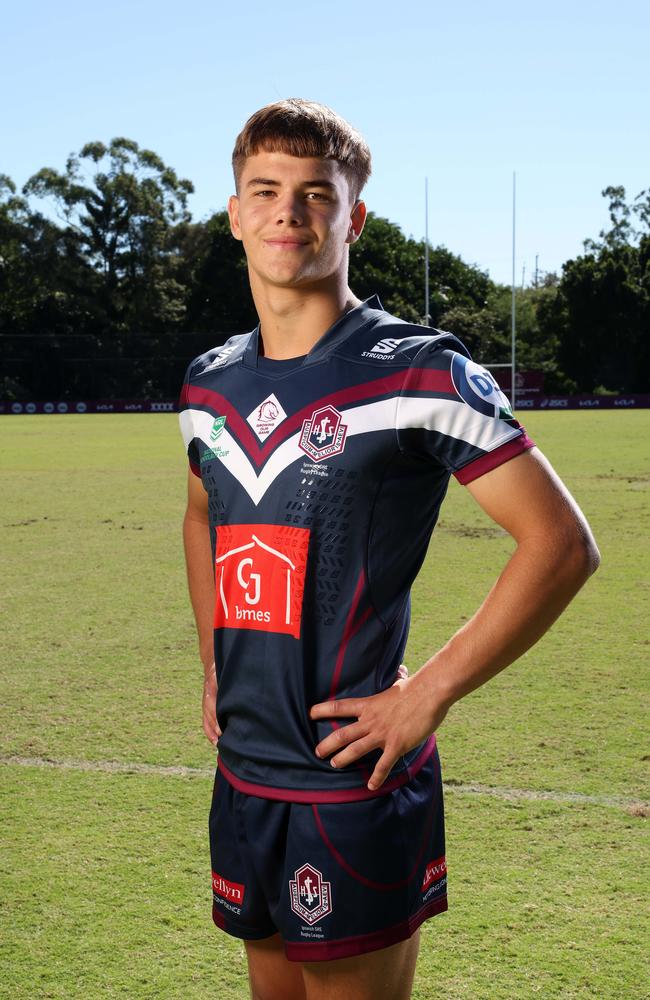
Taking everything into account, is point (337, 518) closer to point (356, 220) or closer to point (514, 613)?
point (514, 613)

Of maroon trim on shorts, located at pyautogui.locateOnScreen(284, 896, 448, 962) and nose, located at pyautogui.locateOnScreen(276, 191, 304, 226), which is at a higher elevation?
nose, located at pyautogui.locateOnScreen(276, 191, 304, 226)

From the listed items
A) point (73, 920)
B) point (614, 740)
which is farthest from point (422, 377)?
point (614, 740)

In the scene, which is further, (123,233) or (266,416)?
(123,233)

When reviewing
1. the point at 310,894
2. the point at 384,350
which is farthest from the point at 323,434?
the point at 310,894

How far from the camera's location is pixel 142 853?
3592mm

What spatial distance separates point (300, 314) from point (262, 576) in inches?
19.1

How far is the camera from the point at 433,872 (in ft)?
→ 6.54

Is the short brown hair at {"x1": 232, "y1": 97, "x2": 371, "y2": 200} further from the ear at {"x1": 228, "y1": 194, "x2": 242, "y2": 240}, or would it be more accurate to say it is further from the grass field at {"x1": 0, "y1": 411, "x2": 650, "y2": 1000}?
the grass field at {"x1": 0, "y1": 411, "x2": 650, "y2": 1000}

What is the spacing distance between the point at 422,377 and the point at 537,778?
276cm

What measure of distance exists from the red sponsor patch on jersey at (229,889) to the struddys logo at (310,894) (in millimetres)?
140

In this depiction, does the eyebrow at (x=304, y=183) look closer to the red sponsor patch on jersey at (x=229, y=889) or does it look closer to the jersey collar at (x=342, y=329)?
the jersey collar at (x=342, y=329)

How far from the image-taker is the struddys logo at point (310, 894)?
1839 millimetres

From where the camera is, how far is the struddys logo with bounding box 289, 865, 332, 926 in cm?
184

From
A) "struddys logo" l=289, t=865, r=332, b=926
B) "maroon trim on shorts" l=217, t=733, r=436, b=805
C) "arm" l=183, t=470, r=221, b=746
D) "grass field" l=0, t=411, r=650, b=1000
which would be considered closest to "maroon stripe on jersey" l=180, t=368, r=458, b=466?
"arm" l=183, t=470, r=221, b=746
